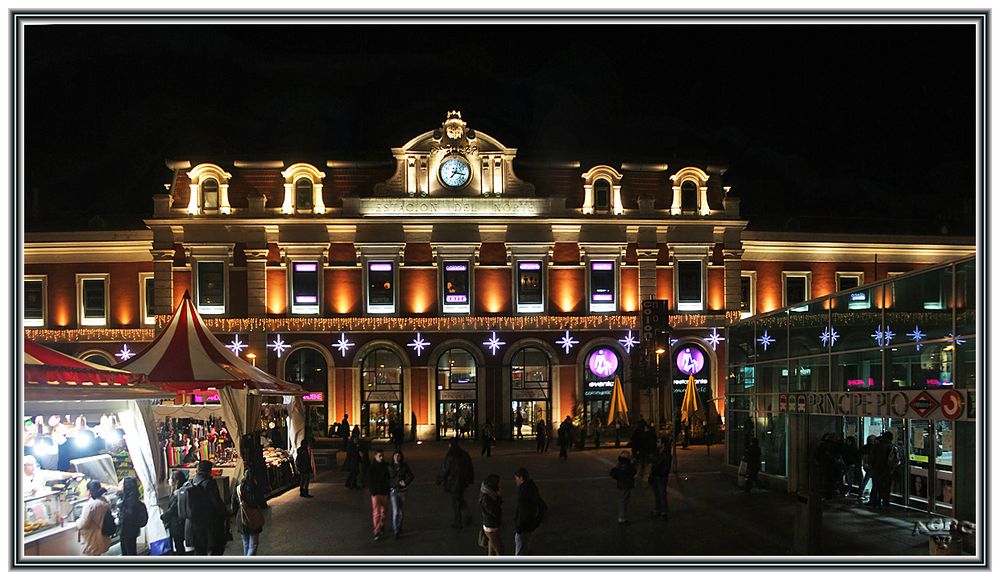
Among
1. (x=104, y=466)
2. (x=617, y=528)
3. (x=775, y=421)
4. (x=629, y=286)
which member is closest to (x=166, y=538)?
(x=104, y=466)

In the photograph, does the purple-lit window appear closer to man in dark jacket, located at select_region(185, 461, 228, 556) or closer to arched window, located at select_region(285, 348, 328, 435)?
arched window, located at select_region(285, 348, 328, 435)

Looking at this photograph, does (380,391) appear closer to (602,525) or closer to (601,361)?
(601,361)

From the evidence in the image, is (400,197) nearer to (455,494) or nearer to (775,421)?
(775,421)

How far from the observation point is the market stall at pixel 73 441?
41.5 feet

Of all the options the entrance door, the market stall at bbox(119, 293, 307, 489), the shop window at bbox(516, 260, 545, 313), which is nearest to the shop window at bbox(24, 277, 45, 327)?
the entrance door

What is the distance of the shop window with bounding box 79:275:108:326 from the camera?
149 feet

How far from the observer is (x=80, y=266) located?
150 feet

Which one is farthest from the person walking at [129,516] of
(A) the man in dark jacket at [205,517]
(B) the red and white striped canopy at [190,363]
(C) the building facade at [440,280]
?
(C) the building facade at [440,280]

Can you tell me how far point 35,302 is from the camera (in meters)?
45.4

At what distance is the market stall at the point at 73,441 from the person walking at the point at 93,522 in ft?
0.49

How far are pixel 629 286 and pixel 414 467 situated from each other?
657 inches

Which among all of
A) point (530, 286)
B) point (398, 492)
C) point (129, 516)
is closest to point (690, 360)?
point (530, 286)

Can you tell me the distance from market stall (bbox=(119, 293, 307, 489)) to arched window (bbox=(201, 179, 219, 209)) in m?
19.4

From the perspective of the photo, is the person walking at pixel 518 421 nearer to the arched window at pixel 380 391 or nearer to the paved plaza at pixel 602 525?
the arched window at pixel 380 391
